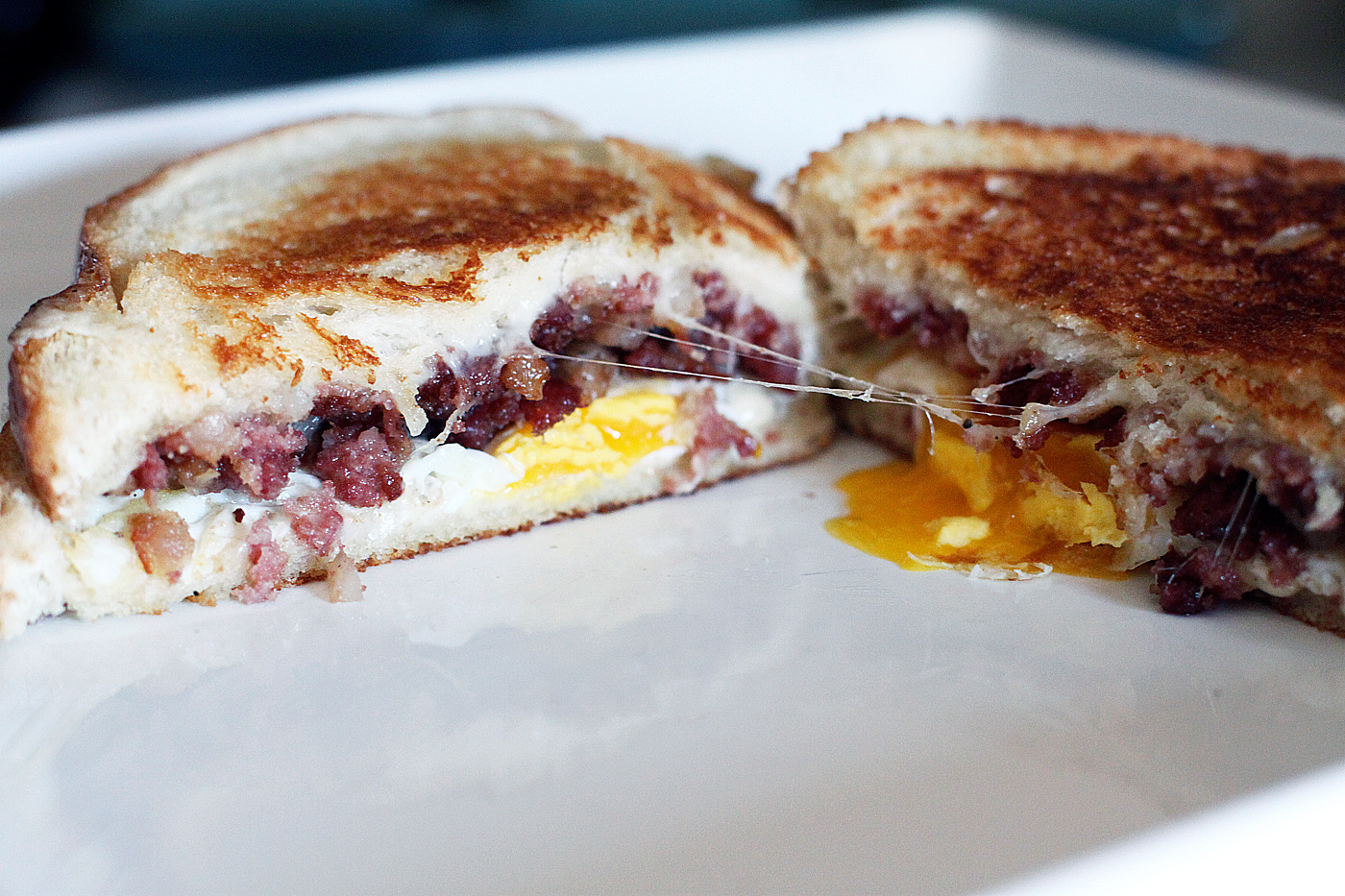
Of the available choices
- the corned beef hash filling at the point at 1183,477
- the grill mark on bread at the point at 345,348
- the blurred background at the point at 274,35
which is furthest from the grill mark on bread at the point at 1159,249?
the blurred background at the point at 274,35

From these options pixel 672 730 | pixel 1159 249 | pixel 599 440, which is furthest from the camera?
pixel 1159 249

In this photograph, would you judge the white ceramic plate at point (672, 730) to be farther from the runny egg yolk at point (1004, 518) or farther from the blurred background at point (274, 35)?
the blurred background at point (274, 35)

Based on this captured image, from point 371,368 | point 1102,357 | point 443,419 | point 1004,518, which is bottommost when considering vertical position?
point 1004,518

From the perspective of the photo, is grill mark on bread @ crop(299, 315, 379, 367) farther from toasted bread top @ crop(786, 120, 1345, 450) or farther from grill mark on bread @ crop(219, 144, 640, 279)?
toasted bread top @ crop(786, 120, 1345, 450)

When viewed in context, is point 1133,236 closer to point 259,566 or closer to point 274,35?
point 259,566

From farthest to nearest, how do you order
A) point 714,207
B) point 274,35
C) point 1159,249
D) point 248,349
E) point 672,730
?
point 274,35 → point 714,207 → point 1159,249 → point 248,349 → point 672,730

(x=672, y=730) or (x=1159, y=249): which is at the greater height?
(x=1159, y=249)

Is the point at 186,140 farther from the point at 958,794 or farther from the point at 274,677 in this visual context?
the point at 958,794

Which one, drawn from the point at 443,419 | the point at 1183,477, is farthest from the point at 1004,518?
the point at 443,419
